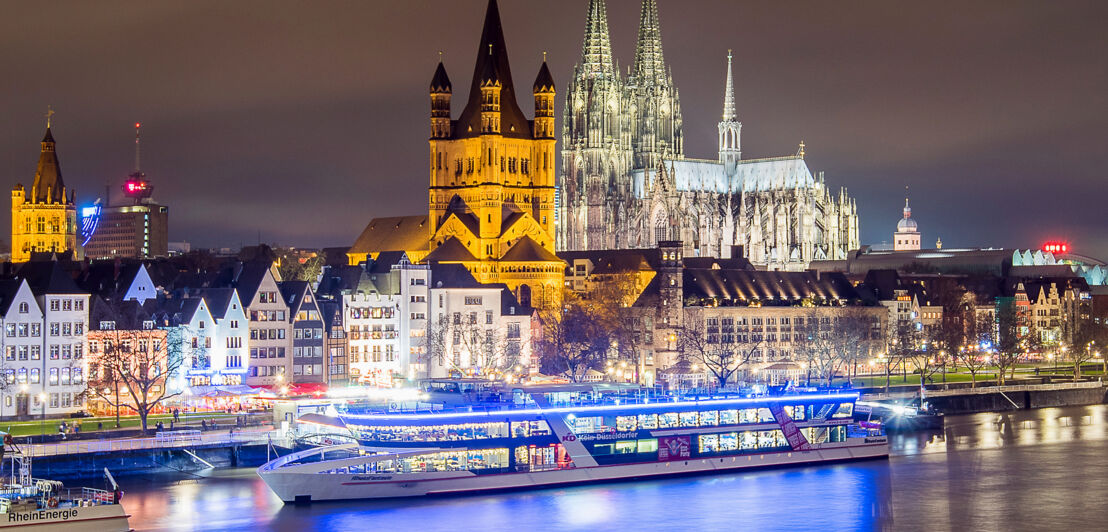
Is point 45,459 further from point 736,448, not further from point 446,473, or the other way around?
point 736,448

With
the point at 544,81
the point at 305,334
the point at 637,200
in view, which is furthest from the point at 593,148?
the point at 305,334

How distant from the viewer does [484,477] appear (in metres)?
74.7


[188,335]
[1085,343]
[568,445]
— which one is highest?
[188,335]

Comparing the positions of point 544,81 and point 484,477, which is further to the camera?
point 544,81

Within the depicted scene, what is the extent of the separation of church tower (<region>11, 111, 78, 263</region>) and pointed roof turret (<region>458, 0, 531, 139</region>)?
4303cm

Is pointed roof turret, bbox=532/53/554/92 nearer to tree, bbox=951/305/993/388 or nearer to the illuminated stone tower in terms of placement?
the illuminated stone tower

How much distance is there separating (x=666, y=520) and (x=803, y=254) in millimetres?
126771

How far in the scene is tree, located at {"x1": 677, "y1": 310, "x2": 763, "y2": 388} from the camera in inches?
5052

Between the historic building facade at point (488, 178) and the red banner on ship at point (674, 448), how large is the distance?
202 feet

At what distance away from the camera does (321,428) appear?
7731cm

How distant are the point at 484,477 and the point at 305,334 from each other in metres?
37.6

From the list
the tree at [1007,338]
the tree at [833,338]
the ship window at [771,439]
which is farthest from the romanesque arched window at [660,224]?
the ship window at [771,439]

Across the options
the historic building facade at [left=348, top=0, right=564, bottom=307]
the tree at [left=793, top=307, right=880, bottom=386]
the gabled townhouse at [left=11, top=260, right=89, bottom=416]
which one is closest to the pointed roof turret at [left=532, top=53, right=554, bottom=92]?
the historic building facade at [left=348, top=0, right=564, bottom=307]

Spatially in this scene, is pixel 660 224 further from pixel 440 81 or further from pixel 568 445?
pixel 568 445
